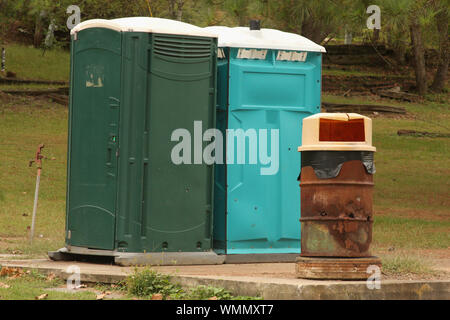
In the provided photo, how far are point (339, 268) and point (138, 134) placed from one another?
259cm

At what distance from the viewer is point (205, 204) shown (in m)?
8.67

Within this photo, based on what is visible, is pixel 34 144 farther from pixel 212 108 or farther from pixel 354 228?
pixel 354 228

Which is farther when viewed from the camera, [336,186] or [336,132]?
[336,132]

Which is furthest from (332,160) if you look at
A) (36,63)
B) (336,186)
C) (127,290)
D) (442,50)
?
(36,63)

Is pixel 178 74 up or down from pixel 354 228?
up

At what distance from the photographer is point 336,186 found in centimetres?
687

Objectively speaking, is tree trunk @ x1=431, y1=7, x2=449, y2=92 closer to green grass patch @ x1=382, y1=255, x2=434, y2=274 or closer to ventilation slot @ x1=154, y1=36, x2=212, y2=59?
ventilation slot @ x1=154, y1=36, x2=212, y2=59

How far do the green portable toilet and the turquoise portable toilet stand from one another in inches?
13.1

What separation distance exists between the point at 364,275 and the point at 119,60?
325 cm

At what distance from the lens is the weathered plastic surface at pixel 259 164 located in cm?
899

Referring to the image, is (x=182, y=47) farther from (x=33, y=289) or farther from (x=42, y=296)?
(x=42, y=296)

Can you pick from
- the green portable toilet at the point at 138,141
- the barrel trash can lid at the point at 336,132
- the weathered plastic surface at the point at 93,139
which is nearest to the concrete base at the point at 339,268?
the barrel trash can lid at the point at 336,132

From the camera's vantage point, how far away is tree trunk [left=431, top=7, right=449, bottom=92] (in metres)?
18.3
